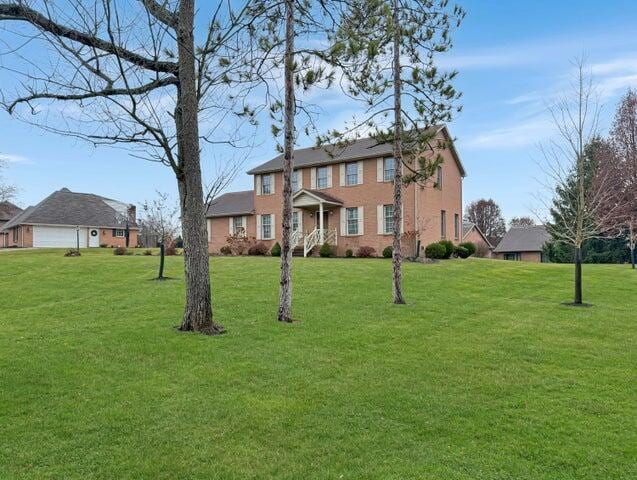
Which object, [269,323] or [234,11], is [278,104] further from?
[269,323]

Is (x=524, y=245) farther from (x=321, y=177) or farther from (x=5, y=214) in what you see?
(x=5, y=214)

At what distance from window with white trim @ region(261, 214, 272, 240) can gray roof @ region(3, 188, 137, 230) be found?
17883 mm

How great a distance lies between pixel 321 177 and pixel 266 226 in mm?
4782

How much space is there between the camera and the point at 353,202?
26016 mm

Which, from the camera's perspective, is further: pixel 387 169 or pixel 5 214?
pixel 5 214

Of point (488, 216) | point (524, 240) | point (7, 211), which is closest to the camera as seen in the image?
point (524, 240)

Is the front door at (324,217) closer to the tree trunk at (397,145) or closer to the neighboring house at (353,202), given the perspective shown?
the neighboring house at (353,202)

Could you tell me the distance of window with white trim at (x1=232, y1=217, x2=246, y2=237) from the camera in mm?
30031

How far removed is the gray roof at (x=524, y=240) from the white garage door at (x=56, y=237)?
128 ft

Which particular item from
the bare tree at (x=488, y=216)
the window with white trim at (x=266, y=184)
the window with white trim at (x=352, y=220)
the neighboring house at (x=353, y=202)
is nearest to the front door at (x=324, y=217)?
the neighboring house at (x=353, y=202)

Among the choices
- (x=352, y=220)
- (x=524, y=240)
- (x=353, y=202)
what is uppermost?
(x=353, y=202)

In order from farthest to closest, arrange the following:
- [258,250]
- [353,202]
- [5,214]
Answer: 1. [5,214]
2. [258,250]
3. [353,202]

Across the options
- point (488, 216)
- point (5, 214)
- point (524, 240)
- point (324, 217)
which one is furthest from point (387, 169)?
point (488, 216)

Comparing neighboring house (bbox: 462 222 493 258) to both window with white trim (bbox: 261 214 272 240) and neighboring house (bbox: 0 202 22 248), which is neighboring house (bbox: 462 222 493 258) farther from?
neighboring house (bbox: 0 202 22 248)
